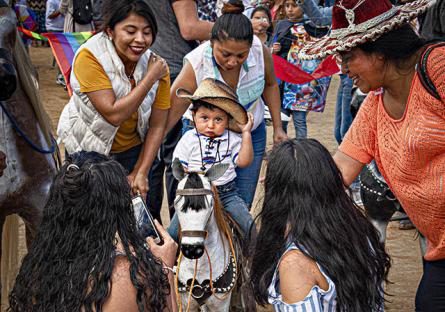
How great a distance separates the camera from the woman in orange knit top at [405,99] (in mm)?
3176

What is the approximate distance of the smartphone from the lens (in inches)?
133

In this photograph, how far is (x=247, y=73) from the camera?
202 inches

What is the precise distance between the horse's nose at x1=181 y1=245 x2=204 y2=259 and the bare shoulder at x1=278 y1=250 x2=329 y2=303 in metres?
1.46

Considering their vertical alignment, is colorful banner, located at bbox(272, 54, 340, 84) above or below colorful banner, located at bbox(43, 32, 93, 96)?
below

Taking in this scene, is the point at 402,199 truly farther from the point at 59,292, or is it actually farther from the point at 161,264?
the point at 59,292

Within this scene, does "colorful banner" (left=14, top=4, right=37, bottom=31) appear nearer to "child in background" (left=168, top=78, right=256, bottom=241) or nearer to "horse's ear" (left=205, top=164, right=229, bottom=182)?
"child in background" (left=168, top=78, right=256, bottom=241)

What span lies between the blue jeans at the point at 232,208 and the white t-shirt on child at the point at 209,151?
63mm

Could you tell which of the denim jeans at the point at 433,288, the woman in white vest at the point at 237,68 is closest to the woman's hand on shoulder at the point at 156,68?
the woman in white vest at the point at 237,68

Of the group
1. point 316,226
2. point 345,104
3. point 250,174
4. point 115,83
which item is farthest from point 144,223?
point 345,104

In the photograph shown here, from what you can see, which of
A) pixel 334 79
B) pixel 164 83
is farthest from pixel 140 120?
pixel 334 79

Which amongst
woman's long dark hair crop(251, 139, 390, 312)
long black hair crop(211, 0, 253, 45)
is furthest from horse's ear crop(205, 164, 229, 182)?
woman's long dark hair crop(251, 139, 390, 312)

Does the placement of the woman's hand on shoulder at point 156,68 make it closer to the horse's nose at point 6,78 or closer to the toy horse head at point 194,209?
the toy horse head at point 194,209

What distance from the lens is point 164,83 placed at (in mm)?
4742

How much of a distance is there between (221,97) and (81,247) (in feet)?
7.06
